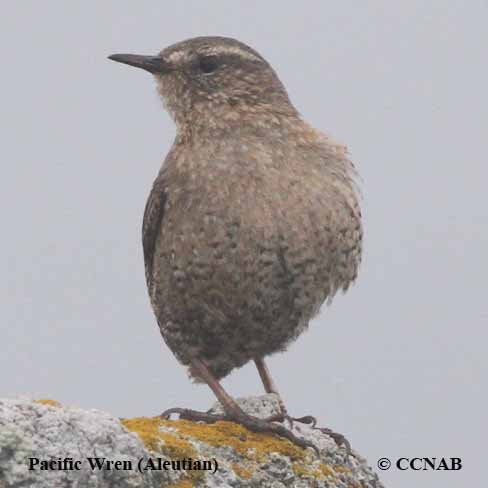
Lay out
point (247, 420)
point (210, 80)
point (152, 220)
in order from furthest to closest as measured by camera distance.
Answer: point (210, 80), point (152, 220), point (247, 420)

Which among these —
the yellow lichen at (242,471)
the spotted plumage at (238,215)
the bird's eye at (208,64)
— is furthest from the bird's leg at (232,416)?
the bird's eye at (208,64)

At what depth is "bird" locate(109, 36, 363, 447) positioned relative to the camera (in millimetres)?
5938

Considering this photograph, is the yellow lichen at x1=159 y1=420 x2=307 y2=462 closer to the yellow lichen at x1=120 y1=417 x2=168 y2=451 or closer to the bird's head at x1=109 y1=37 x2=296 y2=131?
the yellow lichen at x1=120 y1=417 x2=168 y2=451

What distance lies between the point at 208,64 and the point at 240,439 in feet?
7.36

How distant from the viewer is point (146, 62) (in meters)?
6.70

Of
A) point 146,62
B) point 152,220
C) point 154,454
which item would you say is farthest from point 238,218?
point 154,454

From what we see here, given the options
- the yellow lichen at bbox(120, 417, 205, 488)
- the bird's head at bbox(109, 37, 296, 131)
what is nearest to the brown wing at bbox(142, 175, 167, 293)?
the bird's head at bbox(109, 37, 296, 131)

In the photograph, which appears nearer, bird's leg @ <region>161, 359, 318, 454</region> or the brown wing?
bird's leg @ <region>161, 359, 318, 454</region>

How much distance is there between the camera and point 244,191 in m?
6.02

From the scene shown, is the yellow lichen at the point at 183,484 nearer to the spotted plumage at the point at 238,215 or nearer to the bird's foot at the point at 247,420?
the bird's foot at the point at 247,420

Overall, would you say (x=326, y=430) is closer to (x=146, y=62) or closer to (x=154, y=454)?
(x=154, y=454)

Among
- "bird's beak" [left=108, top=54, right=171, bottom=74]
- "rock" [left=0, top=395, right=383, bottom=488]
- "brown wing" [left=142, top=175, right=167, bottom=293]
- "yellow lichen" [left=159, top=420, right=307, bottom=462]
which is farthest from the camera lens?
"bird's beak" [left=108, top=54, right=171, bottom=74]

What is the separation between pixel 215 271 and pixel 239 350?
2.06 ft

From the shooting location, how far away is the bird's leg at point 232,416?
18.1 ft
